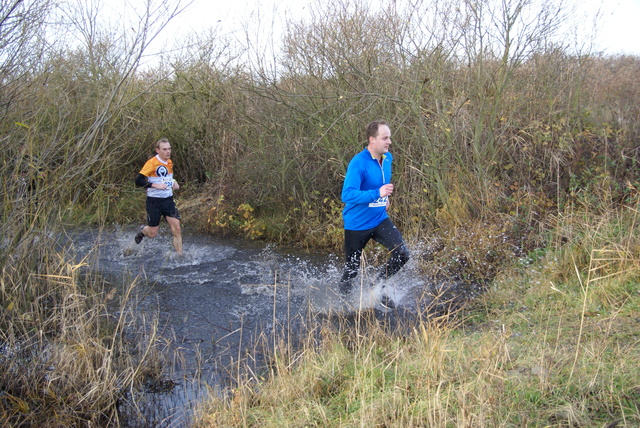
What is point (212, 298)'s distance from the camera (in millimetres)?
6676

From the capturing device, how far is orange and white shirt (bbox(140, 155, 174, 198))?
7.79m

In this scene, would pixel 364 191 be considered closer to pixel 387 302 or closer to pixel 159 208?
pixel 387 302

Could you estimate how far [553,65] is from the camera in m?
9.06

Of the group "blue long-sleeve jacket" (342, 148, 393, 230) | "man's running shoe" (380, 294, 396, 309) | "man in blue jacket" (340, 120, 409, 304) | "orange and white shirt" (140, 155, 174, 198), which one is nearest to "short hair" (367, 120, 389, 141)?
"man in blue jacket" (340, 120, 409, 304)

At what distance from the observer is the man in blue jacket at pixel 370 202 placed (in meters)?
5.30

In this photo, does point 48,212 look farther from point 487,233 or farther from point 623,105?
point 623,105

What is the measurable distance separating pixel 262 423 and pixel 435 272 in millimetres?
4067

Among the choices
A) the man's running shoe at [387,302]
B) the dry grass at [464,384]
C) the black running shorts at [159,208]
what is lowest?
the man's running shoe at [387,302]

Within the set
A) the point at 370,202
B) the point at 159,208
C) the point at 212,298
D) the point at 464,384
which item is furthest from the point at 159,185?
the point at 464,384

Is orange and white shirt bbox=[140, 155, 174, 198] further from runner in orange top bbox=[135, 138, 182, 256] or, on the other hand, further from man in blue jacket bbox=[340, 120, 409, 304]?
man in blue jacket bbox=[340, 120, 409, 304]

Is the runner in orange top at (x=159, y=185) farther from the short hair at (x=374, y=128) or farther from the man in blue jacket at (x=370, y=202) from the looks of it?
the short hair at (x=374, y=128)

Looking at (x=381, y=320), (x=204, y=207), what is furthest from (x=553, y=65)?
(x=204, y=207)

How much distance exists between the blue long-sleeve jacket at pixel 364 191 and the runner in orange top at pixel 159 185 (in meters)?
3.37

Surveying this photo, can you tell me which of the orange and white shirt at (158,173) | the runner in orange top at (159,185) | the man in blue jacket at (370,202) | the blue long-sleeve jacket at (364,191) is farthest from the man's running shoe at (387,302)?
the orange and white shirt at (158,173)
